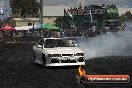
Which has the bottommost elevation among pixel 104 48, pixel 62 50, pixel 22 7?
pixel 104 48

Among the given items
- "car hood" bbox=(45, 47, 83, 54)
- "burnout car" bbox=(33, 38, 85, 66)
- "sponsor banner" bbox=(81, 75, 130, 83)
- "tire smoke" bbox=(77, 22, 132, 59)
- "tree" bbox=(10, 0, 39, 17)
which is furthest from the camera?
"tree" bbox=(10, 0, 39, 17)

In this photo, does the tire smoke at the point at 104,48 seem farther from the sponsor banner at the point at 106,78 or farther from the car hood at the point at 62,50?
the sponsor banner at the point at 106,78

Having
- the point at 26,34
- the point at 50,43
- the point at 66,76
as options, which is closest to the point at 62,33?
the point at 26,34

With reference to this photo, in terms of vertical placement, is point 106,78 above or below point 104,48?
above

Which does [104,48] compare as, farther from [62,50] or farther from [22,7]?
[22,7]

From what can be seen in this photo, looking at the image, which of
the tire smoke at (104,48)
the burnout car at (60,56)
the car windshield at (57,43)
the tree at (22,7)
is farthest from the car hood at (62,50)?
the tree at (22,7)

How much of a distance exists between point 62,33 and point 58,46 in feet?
123

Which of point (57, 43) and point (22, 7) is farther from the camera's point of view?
point (22, 7)

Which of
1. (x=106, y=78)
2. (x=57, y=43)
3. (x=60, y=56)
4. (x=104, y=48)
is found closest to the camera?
(x=106, y=78)

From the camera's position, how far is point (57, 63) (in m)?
16.1

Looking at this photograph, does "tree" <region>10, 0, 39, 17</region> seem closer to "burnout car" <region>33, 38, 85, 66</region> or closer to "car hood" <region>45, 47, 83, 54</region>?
"burnout car" <region>33, 38, 85, 66</region>

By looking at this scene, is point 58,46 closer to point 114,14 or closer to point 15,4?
point 114,14

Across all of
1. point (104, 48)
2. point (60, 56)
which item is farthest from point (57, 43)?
point (104, 48)

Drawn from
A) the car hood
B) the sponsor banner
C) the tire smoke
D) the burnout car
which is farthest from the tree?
the sponsor banner
